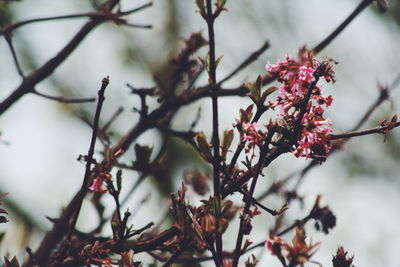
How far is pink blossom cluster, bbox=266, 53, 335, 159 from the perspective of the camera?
0.87 m

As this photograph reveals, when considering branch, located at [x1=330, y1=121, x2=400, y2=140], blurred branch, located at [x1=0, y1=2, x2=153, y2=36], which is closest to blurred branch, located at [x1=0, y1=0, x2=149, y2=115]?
blurred branch, located at [x1=0, y1=2, x2=153, y2=36]

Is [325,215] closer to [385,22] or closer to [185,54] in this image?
[185,54]

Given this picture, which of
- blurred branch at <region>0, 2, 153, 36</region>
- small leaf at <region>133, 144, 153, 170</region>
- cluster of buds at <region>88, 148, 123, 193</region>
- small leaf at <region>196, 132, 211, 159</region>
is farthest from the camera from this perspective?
blurred branch at <region>0, 2, 153, 36</region>

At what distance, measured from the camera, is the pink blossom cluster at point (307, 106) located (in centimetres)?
87

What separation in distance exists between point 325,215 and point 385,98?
0.81 metres

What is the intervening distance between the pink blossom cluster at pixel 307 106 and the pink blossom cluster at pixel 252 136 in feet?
0.18

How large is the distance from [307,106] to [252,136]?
0.40 feet

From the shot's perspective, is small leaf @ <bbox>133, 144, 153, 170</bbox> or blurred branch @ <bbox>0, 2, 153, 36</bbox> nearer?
small leaf @ <bbox>133, 144, 153, 170</bbox>

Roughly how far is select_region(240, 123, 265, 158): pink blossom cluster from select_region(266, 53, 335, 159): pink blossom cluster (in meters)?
0.05

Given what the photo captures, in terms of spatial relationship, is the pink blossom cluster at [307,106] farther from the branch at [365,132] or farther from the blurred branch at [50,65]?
the blurred branch at [50,65]

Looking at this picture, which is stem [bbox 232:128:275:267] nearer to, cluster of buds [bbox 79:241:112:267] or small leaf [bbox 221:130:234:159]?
small leaf [bbox 221:130:234:159]

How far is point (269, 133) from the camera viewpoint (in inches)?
33.1

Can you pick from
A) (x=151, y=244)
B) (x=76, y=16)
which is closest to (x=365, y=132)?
(x=151, y=244)

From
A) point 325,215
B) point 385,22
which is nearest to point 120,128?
point 385,22
